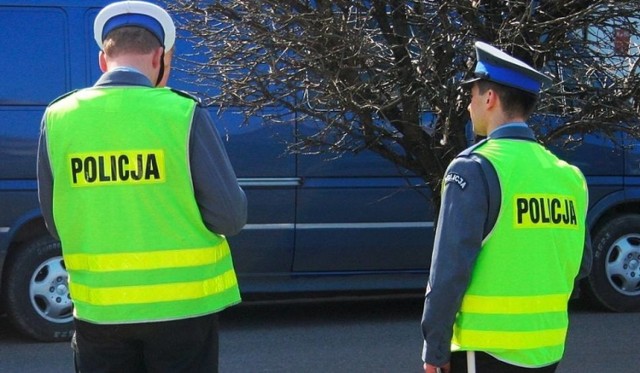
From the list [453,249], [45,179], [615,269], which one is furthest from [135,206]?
[615,269]

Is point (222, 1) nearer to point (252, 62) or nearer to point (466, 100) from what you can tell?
point (252, 62)

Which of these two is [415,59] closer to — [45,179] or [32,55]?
[45,179]

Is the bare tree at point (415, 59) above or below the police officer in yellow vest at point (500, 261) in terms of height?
above

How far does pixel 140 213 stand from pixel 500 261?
104 cm

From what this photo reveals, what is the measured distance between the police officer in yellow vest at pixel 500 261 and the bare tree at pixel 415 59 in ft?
A: 3.19

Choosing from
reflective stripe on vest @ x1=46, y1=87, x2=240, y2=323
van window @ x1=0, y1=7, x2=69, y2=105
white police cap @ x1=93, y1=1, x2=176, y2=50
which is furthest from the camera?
van window @ x1=0, y1=7, x2=69, y2=105

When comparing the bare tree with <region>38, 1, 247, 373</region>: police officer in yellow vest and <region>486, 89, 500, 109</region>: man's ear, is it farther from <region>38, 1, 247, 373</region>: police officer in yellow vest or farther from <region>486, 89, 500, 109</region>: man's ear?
<region>38, 1, 247, 373</region>: police officer in yellow vest

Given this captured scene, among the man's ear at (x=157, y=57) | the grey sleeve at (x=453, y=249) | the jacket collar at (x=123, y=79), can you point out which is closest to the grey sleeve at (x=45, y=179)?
the jacket collar at (x=123, y=79)

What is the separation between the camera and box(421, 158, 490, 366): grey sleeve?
2803 mm

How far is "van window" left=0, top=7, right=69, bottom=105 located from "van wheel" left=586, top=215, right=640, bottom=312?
15.1 ft

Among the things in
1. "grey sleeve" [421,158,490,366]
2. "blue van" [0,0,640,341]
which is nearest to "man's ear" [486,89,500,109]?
"grey sleeve" [421,158,490,366]

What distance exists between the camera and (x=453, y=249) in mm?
2805

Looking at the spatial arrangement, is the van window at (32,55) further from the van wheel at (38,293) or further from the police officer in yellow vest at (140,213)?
the police officer in yellow vest at (140,213)

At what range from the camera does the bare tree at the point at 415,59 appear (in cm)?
390
